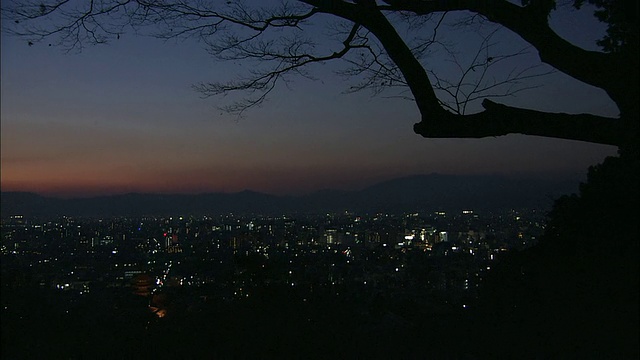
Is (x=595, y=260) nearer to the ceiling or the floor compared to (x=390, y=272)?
nearer to the ceiling

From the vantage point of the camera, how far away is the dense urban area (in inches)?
231

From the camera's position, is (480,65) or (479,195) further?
(479,195)

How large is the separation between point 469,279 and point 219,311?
6594 mm

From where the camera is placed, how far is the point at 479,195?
21250 millimetres

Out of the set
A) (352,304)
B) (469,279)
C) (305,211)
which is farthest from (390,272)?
(305,211)

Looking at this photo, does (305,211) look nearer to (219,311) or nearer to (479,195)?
(479,195)

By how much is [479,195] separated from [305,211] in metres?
19.0

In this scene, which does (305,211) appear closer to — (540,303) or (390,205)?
(390,205)

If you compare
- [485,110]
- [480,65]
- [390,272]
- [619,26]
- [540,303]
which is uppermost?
[619,26]

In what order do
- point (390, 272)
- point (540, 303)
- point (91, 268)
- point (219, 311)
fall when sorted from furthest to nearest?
point (390, 272)
point (91, 268)
point (219, 311)
point (540, 303)

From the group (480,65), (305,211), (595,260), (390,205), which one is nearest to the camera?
(595,260)

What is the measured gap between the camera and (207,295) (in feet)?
29.0

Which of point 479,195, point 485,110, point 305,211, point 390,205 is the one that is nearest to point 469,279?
point 485,110

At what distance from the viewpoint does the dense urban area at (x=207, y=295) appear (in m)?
5.86
